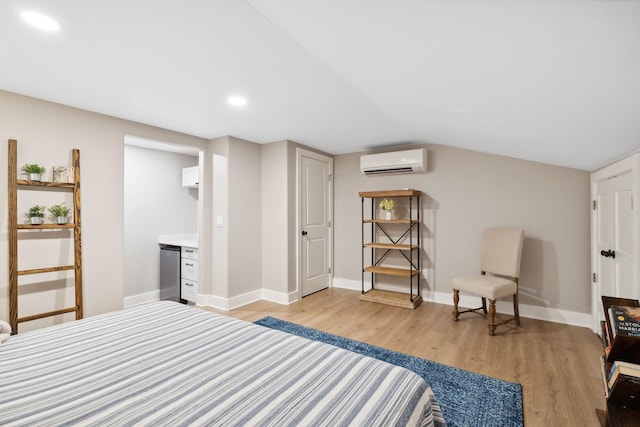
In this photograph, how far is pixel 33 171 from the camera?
2.33 metres

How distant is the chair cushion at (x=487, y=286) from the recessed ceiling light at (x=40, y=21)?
379 cm

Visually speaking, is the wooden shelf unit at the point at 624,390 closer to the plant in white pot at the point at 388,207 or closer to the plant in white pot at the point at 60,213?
the plant in white pot at the point at 388,207

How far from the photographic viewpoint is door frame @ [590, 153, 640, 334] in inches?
77.7

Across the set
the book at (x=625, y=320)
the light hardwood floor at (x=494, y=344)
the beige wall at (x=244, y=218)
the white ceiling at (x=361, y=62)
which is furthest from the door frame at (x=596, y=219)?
the beige wall at (x=244, y=218)

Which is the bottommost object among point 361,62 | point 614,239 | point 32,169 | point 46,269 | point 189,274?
point 189,274

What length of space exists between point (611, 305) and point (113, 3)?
100 inches

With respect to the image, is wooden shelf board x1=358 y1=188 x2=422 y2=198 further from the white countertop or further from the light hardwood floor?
the white countertop

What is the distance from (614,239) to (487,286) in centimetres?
107

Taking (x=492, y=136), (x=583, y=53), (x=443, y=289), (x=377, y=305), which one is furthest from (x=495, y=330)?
(x=583, y=53)

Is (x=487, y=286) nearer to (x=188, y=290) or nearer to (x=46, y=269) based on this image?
(x=188, y=290)

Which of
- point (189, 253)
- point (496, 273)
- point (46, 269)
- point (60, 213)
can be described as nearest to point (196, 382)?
point (46, 269)

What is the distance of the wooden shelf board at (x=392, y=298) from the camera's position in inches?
148

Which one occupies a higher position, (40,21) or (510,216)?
(40,21)

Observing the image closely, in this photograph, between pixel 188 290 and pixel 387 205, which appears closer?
pixel 188 290
